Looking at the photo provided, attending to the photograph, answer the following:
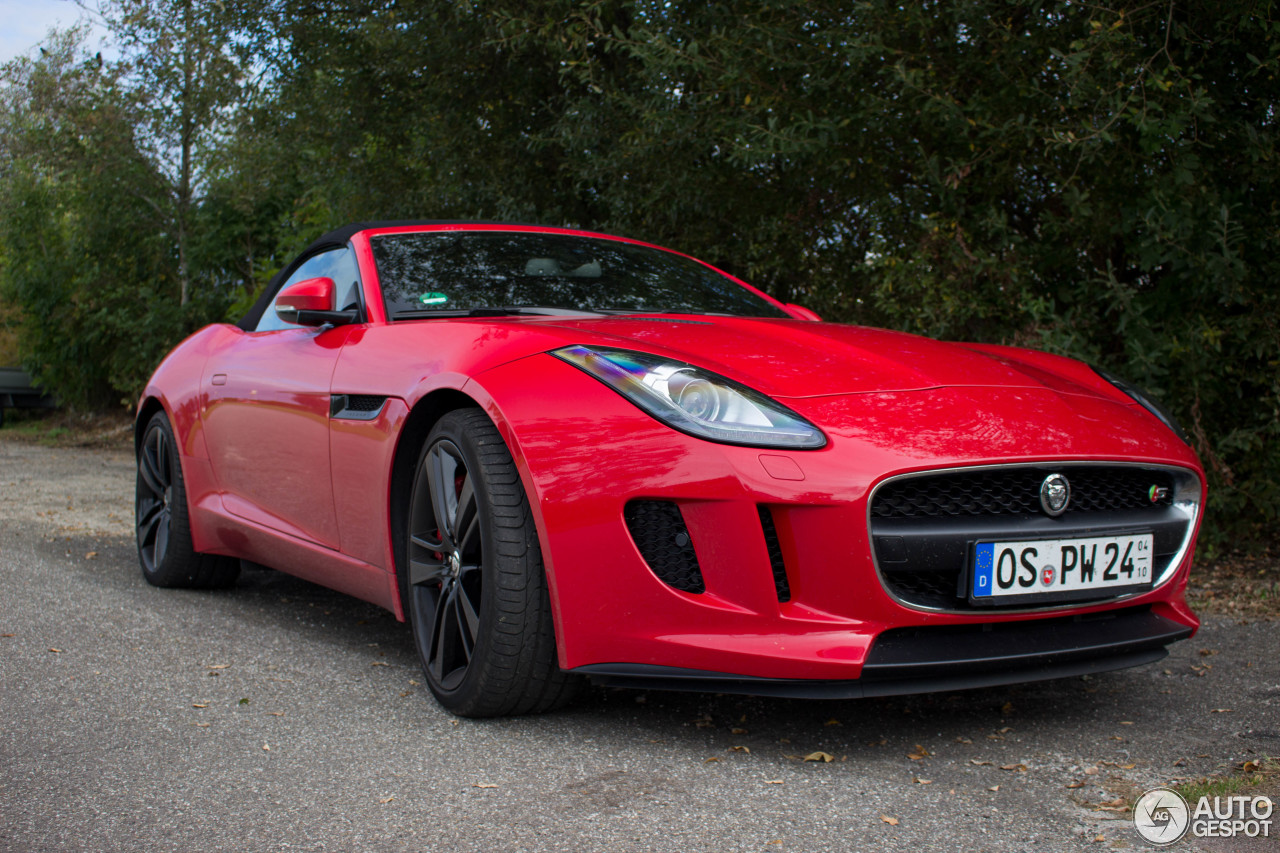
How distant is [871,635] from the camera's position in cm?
229

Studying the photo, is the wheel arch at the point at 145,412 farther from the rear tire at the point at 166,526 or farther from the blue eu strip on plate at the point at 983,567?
the blue eu strip on plate at the point at 983,567

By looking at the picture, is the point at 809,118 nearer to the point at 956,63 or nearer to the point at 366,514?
the point at 956,63

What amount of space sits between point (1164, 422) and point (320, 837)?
234 centimetres

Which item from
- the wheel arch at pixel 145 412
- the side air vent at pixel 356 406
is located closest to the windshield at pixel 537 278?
the side air vent at pixel 356 406

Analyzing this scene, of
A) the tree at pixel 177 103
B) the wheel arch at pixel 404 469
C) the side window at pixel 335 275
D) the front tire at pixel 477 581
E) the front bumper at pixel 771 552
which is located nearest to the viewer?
the front bumper at pixel 771 552

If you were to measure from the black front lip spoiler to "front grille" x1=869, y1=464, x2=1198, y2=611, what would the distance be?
0.08 metres

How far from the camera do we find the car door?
340 cm

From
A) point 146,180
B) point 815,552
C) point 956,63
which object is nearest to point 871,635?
point 815,552

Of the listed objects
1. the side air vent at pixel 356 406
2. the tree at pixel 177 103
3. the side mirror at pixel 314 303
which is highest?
the tree at pixel 177 103

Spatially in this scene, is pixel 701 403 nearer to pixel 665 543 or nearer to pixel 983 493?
pixel 665 543

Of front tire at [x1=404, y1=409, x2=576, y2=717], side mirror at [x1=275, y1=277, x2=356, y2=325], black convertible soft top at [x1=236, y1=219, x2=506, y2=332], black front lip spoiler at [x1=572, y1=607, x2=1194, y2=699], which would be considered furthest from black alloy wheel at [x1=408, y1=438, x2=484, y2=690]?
black convertible soft top at [x1=236, y1=219, x2=506, y2=332]

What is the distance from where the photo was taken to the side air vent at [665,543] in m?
2.38

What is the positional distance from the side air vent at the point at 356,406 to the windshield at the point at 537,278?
0.30m

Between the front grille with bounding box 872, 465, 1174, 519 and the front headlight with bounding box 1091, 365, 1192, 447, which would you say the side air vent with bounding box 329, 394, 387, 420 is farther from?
the front headlight with bounding box 1091, 365, 1192, 447
